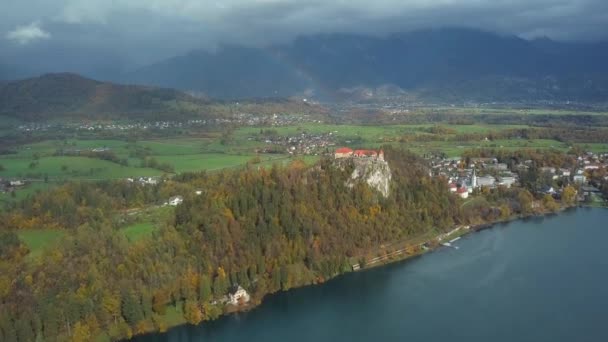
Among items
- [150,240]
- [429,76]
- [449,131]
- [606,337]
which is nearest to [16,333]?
[150,240]

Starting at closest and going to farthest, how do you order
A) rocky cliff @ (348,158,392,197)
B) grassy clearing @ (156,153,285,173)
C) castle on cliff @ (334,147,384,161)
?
1. rocky cliff @ (348,158,392,197)
2. castle on cliff @ (334,147,384,161)
3. grassy clearing @ (156,153,285,173)

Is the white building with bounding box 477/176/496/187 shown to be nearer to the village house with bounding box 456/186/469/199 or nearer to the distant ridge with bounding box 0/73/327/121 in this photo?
the village house with bounding box 456/186/469/199

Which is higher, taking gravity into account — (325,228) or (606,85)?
(606,85)

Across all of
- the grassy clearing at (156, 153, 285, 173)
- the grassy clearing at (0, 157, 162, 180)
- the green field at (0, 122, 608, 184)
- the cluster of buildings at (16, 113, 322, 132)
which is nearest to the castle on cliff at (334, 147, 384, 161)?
the green field at (0, 122, 608, 184)

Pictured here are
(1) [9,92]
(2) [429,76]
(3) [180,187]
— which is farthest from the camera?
(2) [429,76]

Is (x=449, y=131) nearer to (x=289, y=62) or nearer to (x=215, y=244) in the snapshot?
(x=215, y=244)

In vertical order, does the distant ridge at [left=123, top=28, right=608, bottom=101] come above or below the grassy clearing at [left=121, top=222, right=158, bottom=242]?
above
